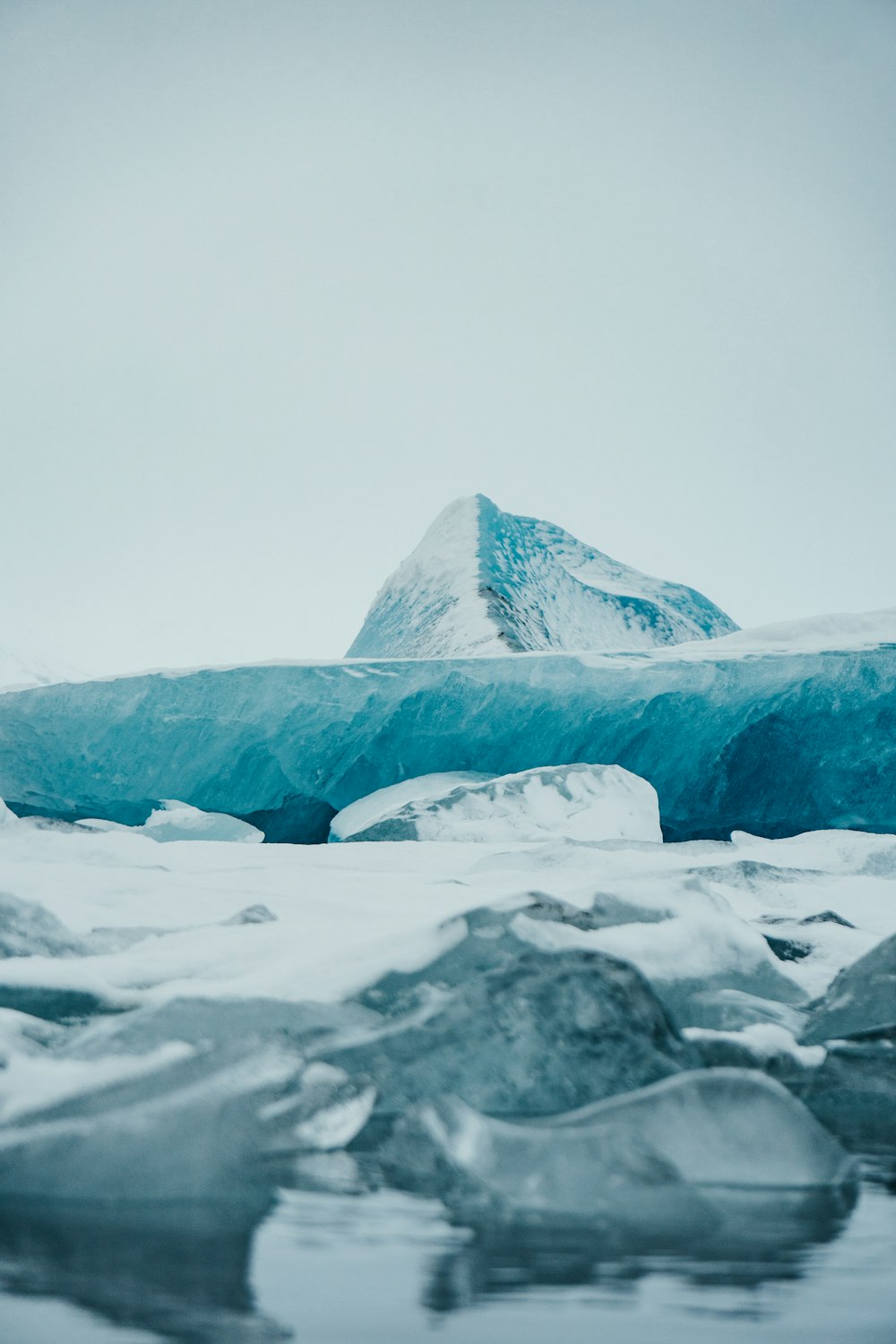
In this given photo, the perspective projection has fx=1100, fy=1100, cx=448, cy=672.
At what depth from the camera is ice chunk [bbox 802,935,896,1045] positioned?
273cm

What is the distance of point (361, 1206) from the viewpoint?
1.63 m

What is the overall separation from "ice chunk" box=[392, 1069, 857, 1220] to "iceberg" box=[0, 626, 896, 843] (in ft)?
23.4

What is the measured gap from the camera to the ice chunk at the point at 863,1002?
2730 mm

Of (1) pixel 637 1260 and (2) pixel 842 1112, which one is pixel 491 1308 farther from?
(2) pixel 842 1112

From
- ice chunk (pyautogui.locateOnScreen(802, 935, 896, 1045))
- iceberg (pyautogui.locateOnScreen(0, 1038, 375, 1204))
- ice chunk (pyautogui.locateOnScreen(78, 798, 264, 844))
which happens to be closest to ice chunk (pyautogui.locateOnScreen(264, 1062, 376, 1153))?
iceberg (pyautogui.locateOnScreen(0, 1038, 375, 1204))

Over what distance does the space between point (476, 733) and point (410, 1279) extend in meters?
8.12

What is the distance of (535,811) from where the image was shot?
7312 mm

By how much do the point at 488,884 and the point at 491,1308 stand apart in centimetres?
306

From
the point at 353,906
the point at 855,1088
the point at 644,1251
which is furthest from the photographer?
the point at 353,906

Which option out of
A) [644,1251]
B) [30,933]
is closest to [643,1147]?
[644,1251]

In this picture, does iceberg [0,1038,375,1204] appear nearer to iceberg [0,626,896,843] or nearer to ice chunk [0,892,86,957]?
ice chunk [0,892,86,957]

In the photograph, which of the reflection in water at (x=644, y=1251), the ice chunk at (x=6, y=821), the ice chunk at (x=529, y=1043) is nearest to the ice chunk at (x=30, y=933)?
the ice chunk at (x=529, y=1043)

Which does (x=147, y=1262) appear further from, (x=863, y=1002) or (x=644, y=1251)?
(x=863, y=1002)

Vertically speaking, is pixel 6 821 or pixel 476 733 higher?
pixel 476 733
